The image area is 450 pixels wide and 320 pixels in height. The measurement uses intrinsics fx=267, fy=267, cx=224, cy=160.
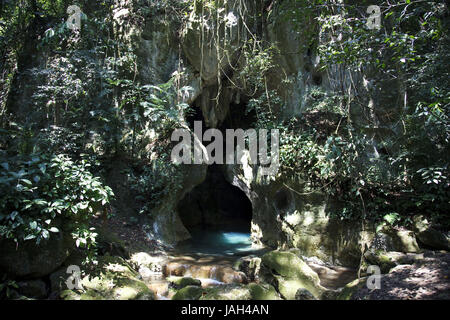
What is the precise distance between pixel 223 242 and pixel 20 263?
20.2 feet

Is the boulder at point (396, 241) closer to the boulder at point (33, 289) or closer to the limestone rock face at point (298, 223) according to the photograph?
the limestone rock face at point (298, 223)

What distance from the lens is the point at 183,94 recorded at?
8.51 metres

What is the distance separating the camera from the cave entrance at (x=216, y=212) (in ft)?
32.9

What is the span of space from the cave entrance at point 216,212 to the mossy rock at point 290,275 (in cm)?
383

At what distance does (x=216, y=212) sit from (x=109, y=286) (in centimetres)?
948

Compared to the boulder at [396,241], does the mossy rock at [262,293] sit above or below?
below

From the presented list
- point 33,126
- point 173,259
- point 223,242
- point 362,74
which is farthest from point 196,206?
point 362,74

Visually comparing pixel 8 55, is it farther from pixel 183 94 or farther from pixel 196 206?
pixel 196 206

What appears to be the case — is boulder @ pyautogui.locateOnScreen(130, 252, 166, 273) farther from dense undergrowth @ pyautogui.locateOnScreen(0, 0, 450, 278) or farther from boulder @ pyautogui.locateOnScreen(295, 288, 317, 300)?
boulder @ pyautogui.locateOnScreen(295, 288, 317, 300)

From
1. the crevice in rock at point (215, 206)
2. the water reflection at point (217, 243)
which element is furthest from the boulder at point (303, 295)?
the crevice in rock at point (215, 206)

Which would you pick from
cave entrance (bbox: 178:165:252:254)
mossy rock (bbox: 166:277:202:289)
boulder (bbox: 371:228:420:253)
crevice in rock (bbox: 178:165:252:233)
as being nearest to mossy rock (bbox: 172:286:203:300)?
mossy rock (bbox: 166:277:202:289)

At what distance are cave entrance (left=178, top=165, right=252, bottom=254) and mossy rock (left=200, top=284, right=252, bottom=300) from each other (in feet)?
16.1

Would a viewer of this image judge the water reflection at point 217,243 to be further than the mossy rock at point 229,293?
Yes

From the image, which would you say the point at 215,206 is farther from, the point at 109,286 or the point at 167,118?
the point at 109,286
